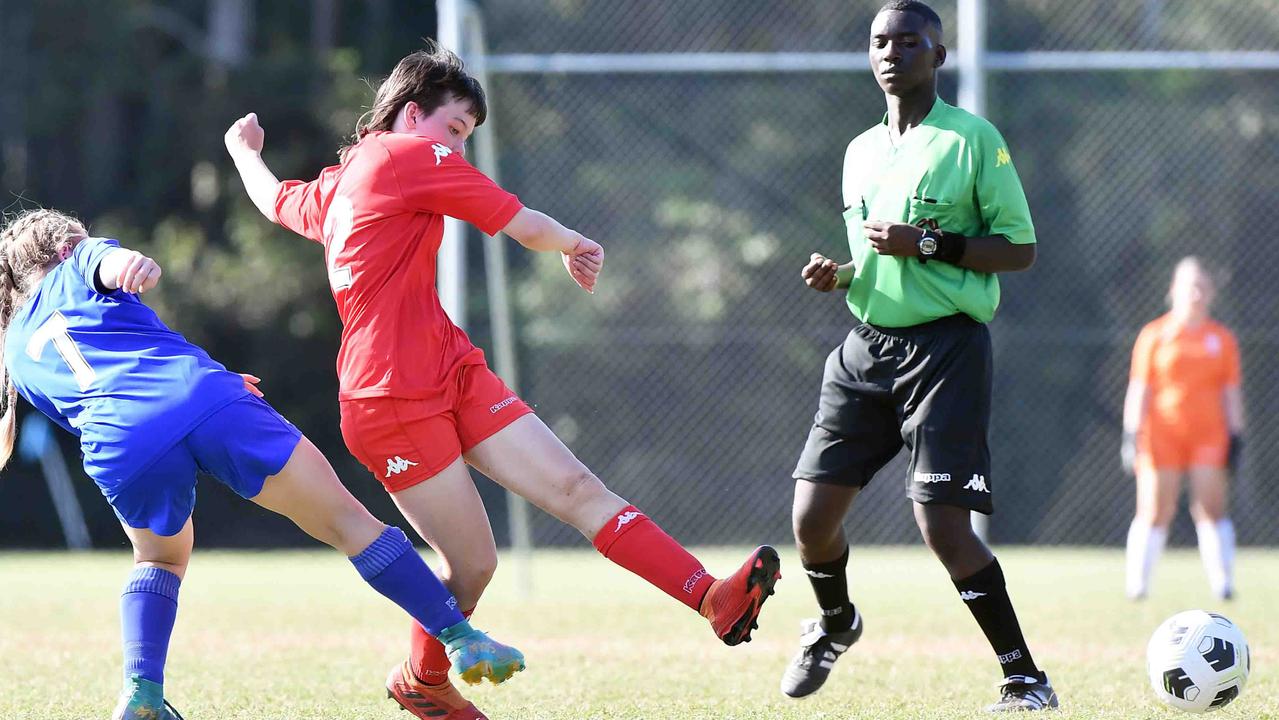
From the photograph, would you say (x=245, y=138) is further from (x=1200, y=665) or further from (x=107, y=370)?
(x=1200, y=665)

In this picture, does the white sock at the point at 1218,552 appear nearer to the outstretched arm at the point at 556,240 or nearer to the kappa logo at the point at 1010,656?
the kappa logo at the point at 1010,656

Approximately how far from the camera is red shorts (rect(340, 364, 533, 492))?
388 cm

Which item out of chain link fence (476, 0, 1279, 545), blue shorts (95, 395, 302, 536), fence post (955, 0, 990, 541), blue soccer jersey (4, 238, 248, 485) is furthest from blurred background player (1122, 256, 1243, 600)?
→ blue soccer jersey (4, 238, 248, 485)

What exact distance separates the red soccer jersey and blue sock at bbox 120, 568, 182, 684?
0.70m

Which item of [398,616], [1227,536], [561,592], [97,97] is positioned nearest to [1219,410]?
[1227,536]

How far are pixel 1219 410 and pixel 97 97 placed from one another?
534 inches

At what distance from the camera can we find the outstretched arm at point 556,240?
3893 millimetres

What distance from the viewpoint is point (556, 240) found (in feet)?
12.8

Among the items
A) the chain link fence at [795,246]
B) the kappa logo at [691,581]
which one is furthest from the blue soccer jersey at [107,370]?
the chain link fence at [795,246]

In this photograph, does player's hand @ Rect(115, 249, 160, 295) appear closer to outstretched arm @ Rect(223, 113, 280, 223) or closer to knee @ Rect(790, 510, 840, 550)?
outstretched arm @ Rect(223, 113, 280, 223)

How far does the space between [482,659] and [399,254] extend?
1.05 metres

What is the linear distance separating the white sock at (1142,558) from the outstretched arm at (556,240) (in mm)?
5479

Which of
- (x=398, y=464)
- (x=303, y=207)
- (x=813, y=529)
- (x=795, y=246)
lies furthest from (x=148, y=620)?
(x=795, y=246)

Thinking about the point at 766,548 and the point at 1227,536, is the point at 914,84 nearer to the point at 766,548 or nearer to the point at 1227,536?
the point at 766,548
